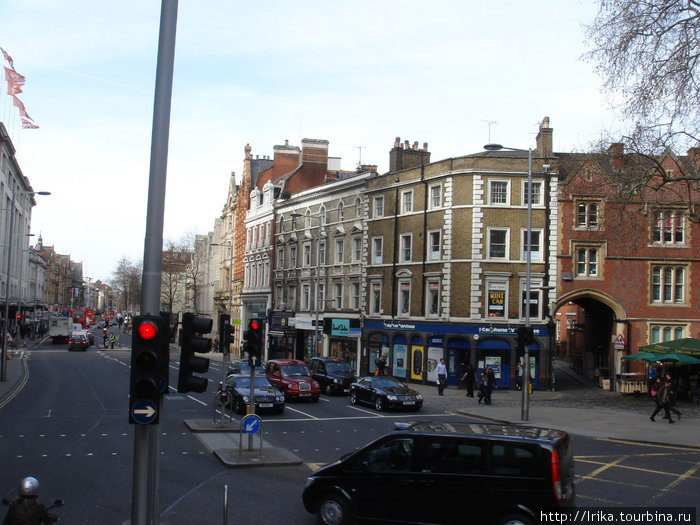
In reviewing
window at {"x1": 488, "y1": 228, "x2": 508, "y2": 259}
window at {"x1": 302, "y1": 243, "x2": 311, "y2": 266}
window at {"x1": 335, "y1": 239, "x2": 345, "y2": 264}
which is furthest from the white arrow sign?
window at {"x1": 302, "y1": 243, "x2": 311, "y2": 266}

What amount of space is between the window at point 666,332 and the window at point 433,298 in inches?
485

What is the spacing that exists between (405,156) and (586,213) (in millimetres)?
12936

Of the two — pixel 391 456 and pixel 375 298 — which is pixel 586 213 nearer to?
pixel 375 298

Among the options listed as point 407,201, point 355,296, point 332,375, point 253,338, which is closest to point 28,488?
point 253,338

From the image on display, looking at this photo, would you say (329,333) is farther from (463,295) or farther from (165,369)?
(165,369)

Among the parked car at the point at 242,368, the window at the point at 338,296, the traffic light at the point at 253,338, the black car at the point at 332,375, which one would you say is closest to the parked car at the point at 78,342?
the window at the point at 338,296

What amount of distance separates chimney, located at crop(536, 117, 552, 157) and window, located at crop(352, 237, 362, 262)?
1444 cm

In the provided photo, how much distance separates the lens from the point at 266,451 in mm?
17062

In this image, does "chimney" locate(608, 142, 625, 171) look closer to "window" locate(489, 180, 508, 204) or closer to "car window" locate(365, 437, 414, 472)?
"window" locate(489, 180, 508, 204)

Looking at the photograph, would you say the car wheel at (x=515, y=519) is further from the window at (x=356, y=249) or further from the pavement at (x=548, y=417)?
the window at (x=356, y=249)

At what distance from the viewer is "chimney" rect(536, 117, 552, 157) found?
3934 cm

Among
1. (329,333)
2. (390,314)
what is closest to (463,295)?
(390,314)

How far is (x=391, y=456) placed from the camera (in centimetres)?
1039

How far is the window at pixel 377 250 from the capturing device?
45938 mm
